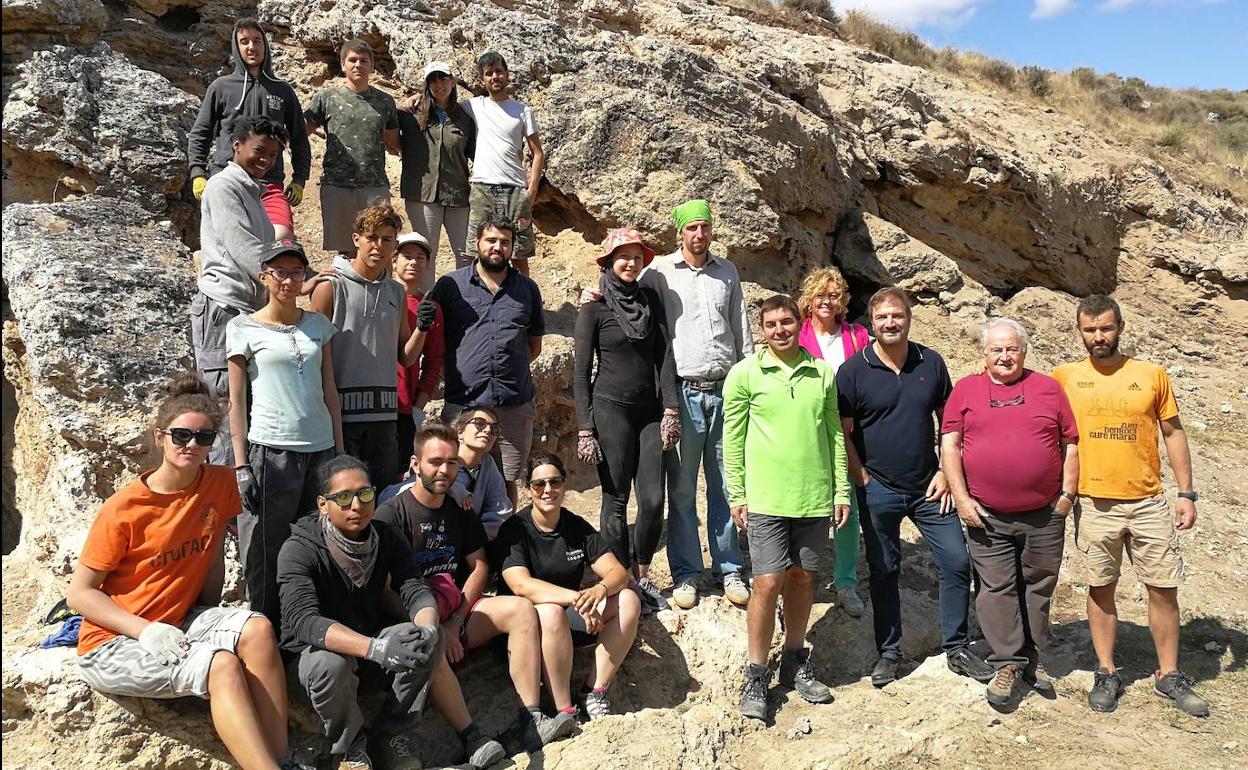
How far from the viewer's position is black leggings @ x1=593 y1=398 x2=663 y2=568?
472 cm

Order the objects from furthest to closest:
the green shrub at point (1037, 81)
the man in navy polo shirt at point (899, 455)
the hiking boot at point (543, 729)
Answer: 1. the green shrub at point (1037, 81)
2. the man in navy polo shirt at point (899, 455)
3. the hiking boot at point (543, 729)

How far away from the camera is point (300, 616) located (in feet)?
11.5

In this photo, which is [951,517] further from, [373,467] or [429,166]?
[429,166]

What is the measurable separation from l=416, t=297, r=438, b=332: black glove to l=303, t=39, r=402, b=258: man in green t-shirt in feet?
6.09

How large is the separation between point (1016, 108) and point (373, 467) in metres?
11.8


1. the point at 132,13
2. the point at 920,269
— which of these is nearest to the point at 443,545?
the point at 920,269

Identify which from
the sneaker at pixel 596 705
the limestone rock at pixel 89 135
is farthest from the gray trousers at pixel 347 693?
the limestone rock at pixel 89 135

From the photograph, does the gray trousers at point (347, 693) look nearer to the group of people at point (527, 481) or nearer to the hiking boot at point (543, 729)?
the group of people at point (527, 481)

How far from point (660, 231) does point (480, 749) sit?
17.5 feet

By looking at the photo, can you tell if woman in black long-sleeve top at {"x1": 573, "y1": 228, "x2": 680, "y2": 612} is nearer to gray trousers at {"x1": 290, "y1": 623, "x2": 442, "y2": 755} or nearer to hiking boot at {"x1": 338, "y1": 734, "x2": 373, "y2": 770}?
gray trousers at {"x1": 290, "y1": 623, "x2": 442, "y2": 755}

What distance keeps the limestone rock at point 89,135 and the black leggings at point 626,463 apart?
4268mm

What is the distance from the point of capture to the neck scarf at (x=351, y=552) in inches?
143

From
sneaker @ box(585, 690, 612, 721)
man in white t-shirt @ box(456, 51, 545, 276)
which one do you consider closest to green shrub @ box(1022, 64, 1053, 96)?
man in white t-shirt @ box(456, 51, 545, 276)

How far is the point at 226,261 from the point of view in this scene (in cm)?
413
